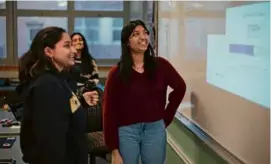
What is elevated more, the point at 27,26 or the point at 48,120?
the point at 27,26

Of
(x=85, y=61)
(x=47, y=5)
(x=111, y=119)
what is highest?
(x=47, y=5)

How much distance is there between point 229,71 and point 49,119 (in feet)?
3.08

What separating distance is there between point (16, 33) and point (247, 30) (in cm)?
577

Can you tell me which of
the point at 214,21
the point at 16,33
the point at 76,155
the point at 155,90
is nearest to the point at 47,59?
the point at 76,155

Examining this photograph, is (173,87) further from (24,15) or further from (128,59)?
(24,15)

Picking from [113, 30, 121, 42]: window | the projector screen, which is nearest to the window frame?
[113, 30, 121, 42]: window

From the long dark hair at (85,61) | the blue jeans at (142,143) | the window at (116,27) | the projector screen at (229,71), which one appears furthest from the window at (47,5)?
the blue jeans at (142,143)

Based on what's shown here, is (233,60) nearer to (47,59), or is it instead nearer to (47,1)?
(47,59)

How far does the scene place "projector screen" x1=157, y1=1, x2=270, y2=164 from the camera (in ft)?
5.71

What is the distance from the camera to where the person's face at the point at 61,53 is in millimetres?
1840

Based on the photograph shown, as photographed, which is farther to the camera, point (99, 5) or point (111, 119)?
point (99, 5)

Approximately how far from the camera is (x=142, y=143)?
99.3 inches

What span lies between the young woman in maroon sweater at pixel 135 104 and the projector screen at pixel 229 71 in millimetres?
307

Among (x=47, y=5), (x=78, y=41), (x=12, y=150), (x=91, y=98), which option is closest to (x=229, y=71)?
(x=91, y=98)
